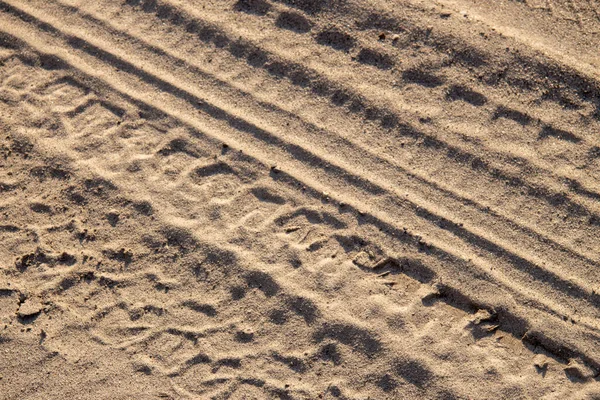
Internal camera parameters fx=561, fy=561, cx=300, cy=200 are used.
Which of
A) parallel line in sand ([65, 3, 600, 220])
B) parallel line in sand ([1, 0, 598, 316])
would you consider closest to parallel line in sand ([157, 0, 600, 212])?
parallel line in sand ([65, 3, 600, 220])

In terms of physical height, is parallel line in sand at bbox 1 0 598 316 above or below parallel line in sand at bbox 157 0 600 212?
below

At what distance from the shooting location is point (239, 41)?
3615 mm

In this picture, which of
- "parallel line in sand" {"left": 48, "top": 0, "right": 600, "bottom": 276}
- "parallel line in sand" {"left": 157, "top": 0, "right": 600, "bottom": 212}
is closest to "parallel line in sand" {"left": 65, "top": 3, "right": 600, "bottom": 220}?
"parallel line in sand" {"left": 157, "top": 0, "right": 600, "bottom": 212}

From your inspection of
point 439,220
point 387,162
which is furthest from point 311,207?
point 439,220

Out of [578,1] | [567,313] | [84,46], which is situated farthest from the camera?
[84,46]

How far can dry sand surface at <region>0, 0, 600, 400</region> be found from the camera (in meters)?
3.23

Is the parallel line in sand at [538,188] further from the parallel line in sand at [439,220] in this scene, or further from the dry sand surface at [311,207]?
the parallel line in sand at [439,220]

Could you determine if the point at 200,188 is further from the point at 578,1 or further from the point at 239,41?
the point at 578,1

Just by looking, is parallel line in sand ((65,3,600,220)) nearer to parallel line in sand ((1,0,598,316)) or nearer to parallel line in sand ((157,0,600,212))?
parallel line in sand ((157,0,600,212))

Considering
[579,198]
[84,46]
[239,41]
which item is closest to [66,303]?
[84,46]

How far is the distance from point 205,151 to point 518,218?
193 centimetres

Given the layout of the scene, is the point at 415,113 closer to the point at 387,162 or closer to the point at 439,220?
the point at 387,162

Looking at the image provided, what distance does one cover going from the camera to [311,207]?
134 inches

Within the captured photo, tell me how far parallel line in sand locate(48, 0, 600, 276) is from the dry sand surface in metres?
0.01
